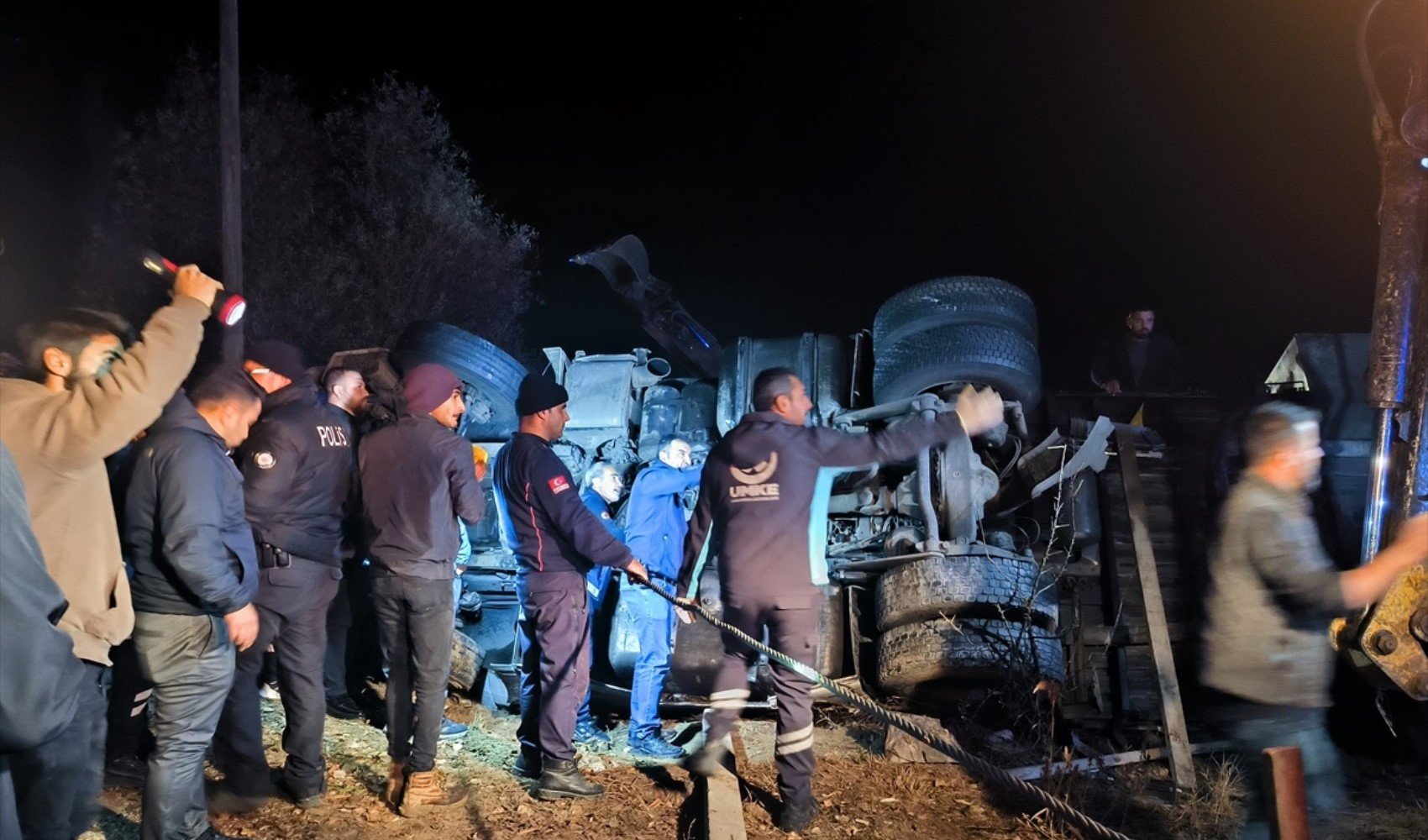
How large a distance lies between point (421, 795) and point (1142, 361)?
6.50 metres

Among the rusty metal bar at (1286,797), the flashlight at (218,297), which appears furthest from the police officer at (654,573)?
the rusty metal bar at (1286,797)

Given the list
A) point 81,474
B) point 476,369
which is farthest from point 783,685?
point 476,369

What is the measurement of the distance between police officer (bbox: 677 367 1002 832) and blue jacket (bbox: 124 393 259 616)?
187cm

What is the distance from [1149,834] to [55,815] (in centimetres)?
403

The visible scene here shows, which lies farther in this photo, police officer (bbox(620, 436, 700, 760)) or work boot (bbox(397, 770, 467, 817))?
police officer (bbox(620, 436, 700, 760))

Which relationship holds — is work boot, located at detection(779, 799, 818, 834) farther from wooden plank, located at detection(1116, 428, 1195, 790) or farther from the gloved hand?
wooden plank, located at detection(1116, 428, 1195, 790)

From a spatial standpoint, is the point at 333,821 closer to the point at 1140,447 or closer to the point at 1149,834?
the point at 1149,834

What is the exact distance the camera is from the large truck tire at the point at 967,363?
6.38m

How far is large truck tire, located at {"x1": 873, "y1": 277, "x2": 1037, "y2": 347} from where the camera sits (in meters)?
6.61

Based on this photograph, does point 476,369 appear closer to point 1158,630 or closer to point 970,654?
point 970,654

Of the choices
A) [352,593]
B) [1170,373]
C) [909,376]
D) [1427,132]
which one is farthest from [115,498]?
[1170,373]

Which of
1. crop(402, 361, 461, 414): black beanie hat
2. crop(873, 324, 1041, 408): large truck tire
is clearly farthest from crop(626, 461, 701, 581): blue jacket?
crop(873, 324, 1041, 408): large truck tire

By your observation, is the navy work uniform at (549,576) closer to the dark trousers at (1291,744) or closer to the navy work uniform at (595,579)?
the navy work uniform at (595,579)

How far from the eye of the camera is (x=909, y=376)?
21.5 ft
